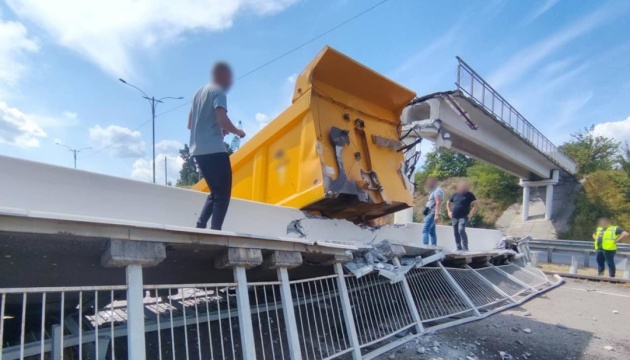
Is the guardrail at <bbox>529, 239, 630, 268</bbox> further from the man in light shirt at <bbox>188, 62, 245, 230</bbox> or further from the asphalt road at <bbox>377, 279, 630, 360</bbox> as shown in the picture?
the man in light shirt at <bbox>188, 62, 245, 230</bbox>

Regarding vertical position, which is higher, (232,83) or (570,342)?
(232,83)

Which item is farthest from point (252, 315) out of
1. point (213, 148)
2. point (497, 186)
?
point (497, 186)

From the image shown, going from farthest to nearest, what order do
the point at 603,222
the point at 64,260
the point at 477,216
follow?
the point at 477,216
the point at 603,222
the point at 64,260

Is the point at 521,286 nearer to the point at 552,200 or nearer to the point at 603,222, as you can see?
the point at 603,222

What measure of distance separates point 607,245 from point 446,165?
97.2 ft

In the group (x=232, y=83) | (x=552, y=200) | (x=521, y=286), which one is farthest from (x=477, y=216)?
(x=232, y=83)

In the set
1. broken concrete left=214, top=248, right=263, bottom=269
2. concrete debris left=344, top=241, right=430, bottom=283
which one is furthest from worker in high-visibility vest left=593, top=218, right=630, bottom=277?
broken concrete left=214, top=248, right=263, bottom=269

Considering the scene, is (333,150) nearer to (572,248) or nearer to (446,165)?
(572,248)

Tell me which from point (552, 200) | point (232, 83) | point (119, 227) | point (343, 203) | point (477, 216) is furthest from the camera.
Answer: point (477, 216)

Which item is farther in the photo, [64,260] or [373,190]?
[373,190]

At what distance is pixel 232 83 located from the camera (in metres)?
3.63

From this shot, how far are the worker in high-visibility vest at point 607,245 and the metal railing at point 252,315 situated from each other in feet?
16.8

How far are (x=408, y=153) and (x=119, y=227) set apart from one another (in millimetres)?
5328

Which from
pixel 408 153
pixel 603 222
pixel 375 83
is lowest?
pixel 603 222
